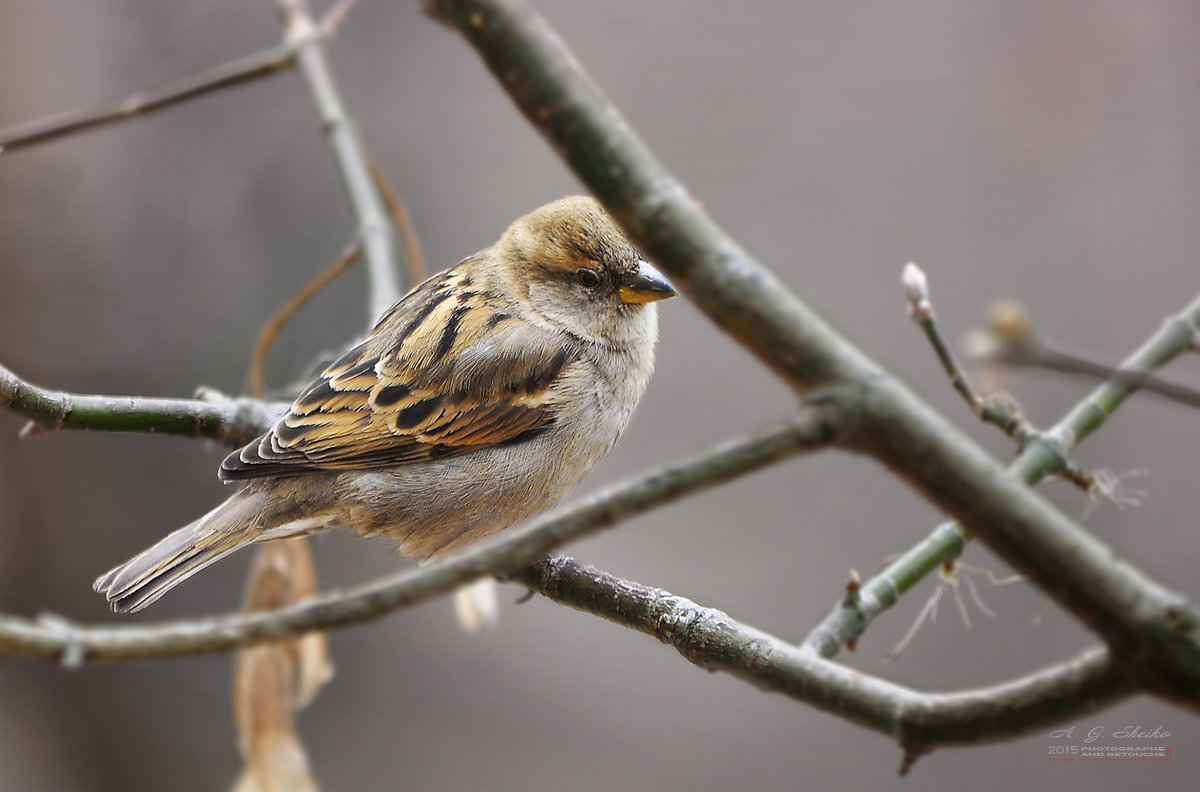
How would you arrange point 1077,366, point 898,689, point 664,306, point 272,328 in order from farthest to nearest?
point 664,306 → point 272,328 → point 898,689 → point 1077,366

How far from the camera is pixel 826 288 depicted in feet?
16.9

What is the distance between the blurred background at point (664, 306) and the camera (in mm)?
5000

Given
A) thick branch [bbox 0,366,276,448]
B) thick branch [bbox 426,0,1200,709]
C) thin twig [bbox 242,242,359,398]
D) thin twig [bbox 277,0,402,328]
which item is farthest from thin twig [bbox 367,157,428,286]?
thick branch [bbox 426,0,1200,709]

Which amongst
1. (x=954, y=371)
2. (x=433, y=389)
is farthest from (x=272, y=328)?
(x=954, y=371)

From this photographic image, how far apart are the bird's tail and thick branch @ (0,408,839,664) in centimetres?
140

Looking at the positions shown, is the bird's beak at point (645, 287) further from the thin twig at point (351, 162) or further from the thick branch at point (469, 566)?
the thick branch at point (469, 566)

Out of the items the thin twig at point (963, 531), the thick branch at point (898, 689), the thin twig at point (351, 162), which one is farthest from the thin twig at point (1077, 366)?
the thin twig at point (351, 162)

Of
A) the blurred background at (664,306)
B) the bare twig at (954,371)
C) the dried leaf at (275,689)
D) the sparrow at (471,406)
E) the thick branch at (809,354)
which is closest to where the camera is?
the thick branch at (809,354)

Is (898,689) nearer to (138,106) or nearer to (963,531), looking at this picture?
(963,531)

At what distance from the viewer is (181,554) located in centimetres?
250

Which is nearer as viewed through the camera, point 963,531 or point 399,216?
point 963,531

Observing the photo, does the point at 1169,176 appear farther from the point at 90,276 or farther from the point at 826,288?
the point at 90,276

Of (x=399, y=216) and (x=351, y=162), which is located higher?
(x=351, y=162)

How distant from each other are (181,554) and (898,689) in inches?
73.7
